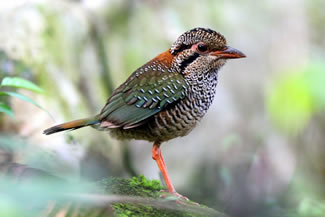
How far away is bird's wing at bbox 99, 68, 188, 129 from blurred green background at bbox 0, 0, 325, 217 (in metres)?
2.29

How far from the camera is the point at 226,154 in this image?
650cm

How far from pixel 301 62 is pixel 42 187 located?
575 centimetres

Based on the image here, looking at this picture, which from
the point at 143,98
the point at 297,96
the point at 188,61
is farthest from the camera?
the point at 297,96

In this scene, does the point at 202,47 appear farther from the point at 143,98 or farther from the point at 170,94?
the point at 143,98

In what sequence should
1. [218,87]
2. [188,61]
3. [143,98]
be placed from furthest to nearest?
1. [218,87]
2. [188,61]
3. [143,98]

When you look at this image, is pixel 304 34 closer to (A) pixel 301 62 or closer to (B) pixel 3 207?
(A) pixel 301 62

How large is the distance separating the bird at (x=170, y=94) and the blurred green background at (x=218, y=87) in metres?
2.25

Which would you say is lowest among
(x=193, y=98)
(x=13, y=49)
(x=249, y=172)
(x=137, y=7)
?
(x=193, y=98)

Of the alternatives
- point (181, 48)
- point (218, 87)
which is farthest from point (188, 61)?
point (218, 87)

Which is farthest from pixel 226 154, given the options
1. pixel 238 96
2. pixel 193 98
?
pixel 193 98

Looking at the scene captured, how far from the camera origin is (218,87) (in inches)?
261

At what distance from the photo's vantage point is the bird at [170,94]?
3322mm

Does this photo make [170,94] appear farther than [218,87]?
No

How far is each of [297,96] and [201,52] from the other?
6.34 ft
